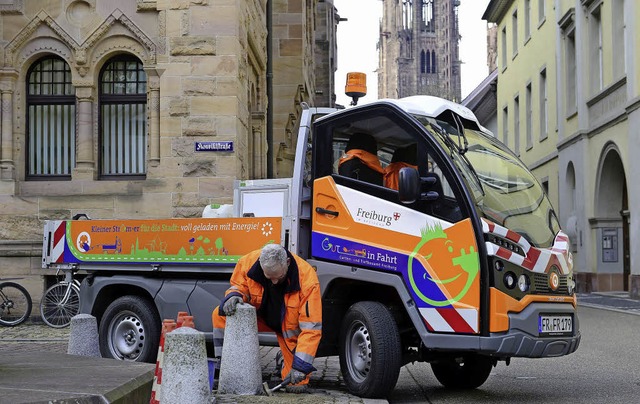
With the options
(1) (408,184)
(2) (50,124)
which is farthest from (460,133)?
(2) (50,124)

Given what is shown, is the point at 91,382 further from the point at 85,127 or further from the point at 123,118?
the point at 123,118

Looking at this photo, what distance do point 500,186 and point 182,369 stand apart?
340 cm

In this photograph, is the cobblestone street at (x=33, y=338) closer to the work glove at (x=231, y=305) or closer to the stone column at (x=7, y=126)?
the stone column at (x=7, y=126)

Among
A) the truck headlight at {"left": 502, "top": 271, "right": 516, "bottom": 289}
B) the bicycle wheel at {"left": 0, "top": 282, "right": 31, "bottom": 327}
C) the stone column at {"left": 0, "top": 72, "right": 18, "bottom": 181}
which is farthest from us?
the stone column at {"left": 0, "top": 72, "right": 18, "bottom": 181}

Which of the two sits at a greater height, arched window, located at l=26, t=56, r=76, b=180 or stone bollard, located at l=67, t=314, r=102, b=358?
arched window, located at l=26, t=56, r=76, b=180

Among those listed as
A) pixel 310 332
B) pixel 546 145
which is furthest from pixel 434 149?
pixel 546 145

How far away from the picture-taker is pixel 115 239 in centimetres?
1080

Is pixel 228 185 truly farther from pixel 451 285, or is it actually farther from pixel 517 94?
pixel 517 94

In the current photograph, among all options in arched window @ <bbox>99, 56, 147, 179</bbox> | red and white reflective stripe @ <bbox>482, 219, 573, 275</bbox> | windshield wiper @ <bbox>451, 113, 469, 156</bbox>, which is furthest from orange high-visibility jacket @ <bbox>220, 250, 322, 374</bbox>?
arched window @ <bbox>99, 56, 147, 179</bbox>

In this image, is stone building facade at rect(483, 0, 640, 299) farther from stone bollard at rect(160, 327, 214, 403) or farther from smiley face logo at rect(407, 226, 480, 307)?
stone bollard at rect(160, 327, 214, 403)

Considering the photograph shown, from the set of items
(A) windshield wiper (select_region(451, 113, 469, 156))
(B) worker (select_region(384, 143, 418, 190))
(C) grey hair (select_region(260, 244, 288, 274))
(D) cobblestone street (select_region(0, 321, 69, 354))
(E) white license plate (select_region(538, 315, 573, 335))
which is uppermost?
(A) windshield wiper (select_region(451, 113, 469, 156))

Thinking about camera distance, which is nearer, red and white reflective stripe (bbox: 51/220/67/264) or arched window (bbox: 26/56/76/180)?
red and white reflective stripe (bbox: 51/220/67/264)

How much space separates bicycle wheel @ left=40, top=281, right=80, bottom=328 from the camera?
16.3m

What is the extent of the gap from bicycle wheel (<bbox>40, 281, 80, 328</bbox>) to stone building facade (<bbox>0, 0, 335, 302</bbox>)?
1.13m
